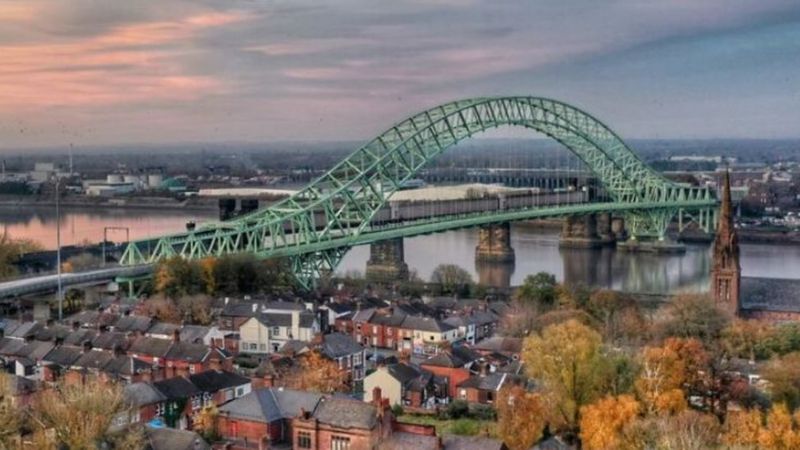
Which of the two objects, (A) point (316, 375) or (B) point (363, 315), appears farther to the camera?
(B) point (363, 315)

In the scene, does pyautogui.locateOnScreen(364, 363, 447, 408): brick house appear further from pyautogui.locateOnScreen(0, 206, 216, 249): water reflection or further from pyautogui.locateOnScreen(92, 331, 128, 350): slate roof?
pyautogui.locateOnScreen(0, 206, 216, 249): water reflection

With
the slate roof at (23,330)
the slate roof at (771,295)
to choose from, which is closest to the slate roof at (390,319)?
the slate roof at (23,330)

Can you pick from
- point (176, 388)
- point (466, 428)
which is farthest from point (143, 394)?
point (466, 428)

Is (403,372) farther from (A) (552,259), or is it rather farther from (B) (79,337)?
(A) (552,259)

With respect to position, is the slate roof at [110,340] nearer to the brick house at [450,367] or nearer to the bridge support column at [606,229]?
the brick house at [450,367]

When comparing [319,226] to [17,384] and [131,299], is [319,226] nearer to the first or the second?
[131,299]
